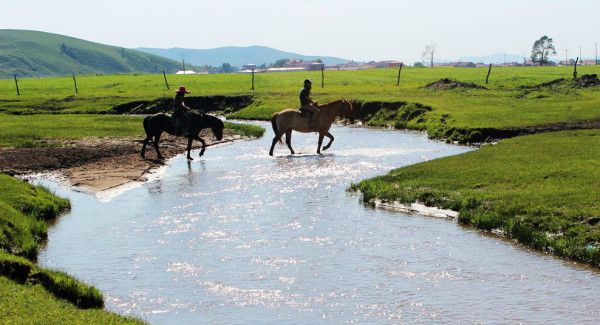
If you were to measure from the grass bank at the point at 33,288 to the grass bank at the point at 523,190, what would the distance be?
34.2ft

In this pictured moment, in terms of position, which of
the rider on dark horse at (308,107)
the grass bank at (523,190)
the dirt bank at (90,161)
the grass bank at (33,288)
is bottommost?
the dirt bank at (90,161)

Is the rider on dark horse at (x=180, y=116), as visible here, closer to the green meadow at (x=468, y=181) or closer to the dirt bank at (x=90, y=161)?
the dirt bank at (x=90, y=161)

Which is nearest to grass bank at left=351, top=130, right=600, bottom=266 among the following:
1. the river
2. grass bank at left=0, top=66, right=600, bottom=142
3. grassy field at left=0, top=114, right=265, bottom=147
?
the river

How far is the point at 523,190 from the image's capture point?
23.6m

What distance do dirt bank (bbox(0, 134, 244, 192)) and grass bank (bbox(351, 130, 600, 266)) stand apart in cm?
1050

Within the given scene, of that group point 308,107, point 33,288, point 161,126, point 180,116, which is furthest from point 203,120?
point 33,288

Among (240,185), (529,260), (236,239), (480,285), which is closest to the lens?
(480,285)

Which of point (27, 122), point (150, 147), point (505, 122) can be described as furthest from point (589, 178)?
point (27, 122)

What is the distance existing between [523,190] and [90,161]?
66.6 feet

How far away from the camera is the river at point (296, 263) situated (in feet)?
50.9

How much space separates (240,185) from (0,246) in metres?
12.5

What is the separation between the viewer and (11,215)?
21.4 meters

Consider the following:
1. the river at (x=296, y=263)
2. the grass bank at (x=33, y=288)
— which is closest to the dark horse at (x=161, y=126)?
the river at (x=296, y=263)

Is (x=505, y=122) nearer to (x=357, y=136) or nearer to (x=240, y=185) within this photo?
(x=357, y=136)
